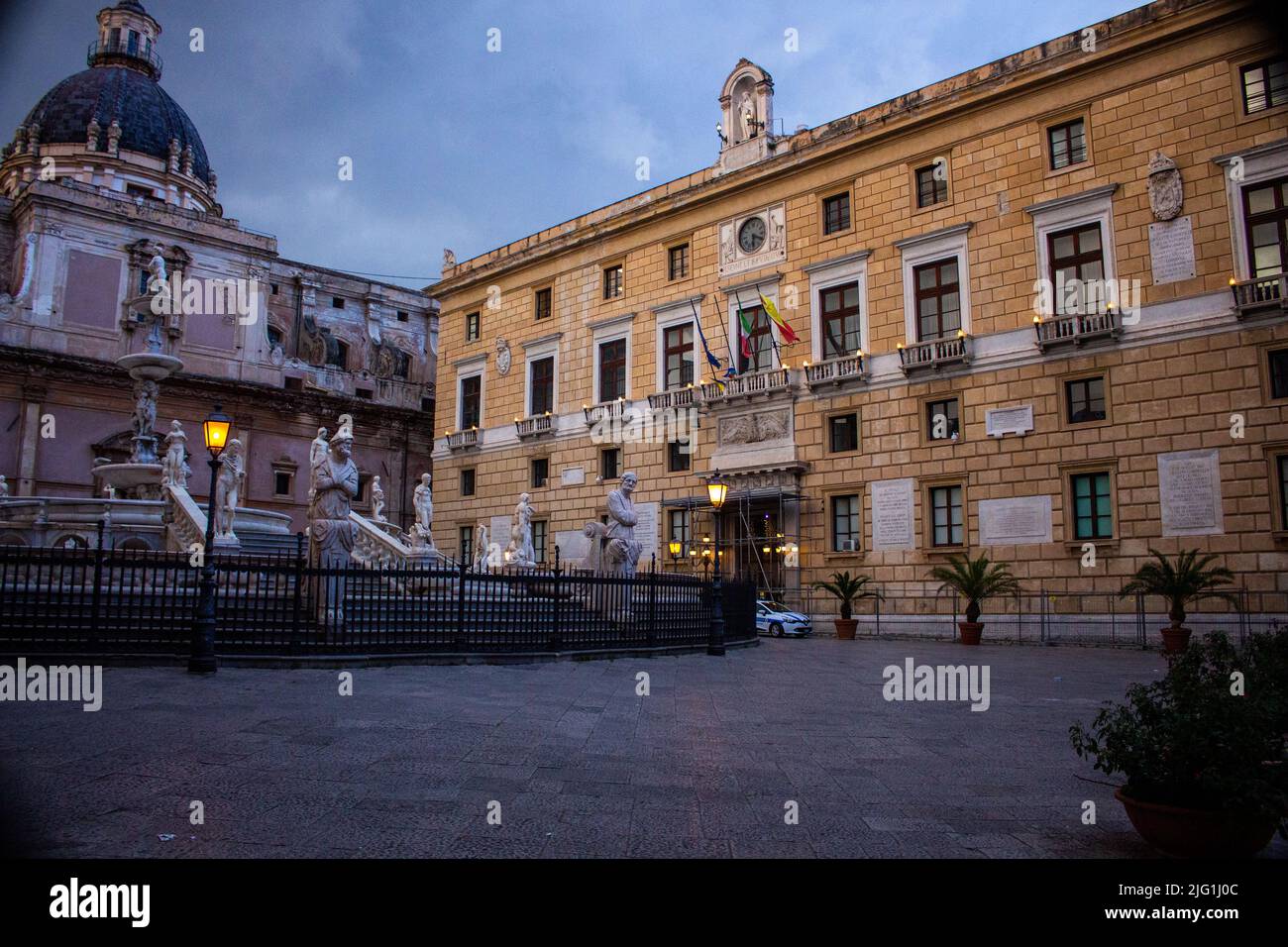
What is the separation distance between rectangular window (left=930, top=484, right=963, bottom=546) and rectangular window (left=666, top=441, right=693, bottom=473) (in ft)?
28.4

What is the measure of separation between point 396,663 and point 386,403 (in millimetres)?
38321

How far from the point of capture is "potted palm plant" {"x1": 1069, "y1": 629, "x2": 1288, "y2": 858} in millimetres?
3912

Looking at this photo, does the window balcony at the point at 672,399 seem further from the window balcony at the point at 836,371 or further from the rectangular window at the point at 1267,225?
the rectangular window at the point at 1267,225

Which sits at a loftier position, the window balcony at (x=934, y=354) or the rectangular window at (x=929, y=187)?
the rectangular window at (x=929, y=187)

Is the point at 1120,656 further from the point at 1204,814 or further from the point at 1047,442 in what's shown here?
the point at 1204,814

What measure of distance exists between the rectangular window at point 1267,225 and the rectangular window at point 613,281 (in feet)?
66.1

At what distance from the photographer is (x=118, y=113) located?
4812 centimetres

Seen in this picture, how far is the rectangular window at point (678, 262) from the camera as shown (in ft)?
104

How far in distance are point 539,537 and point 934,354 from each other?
1684 centimetres

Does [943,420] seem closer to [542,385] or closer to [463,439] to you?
[542,385]

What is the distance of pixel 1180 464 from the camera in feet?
67.5

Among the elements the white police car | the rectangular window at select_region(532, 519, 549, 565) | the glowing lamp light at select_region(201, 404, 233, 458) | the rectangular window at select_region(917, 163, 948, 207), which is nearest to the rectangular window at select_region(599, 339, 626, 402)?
the rectangular window at select_region(532, 519, 549, 565)

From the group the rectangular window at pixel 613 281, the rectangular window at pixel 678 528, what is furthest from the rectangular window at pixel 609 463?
the rectangular window at pixel 613 281
